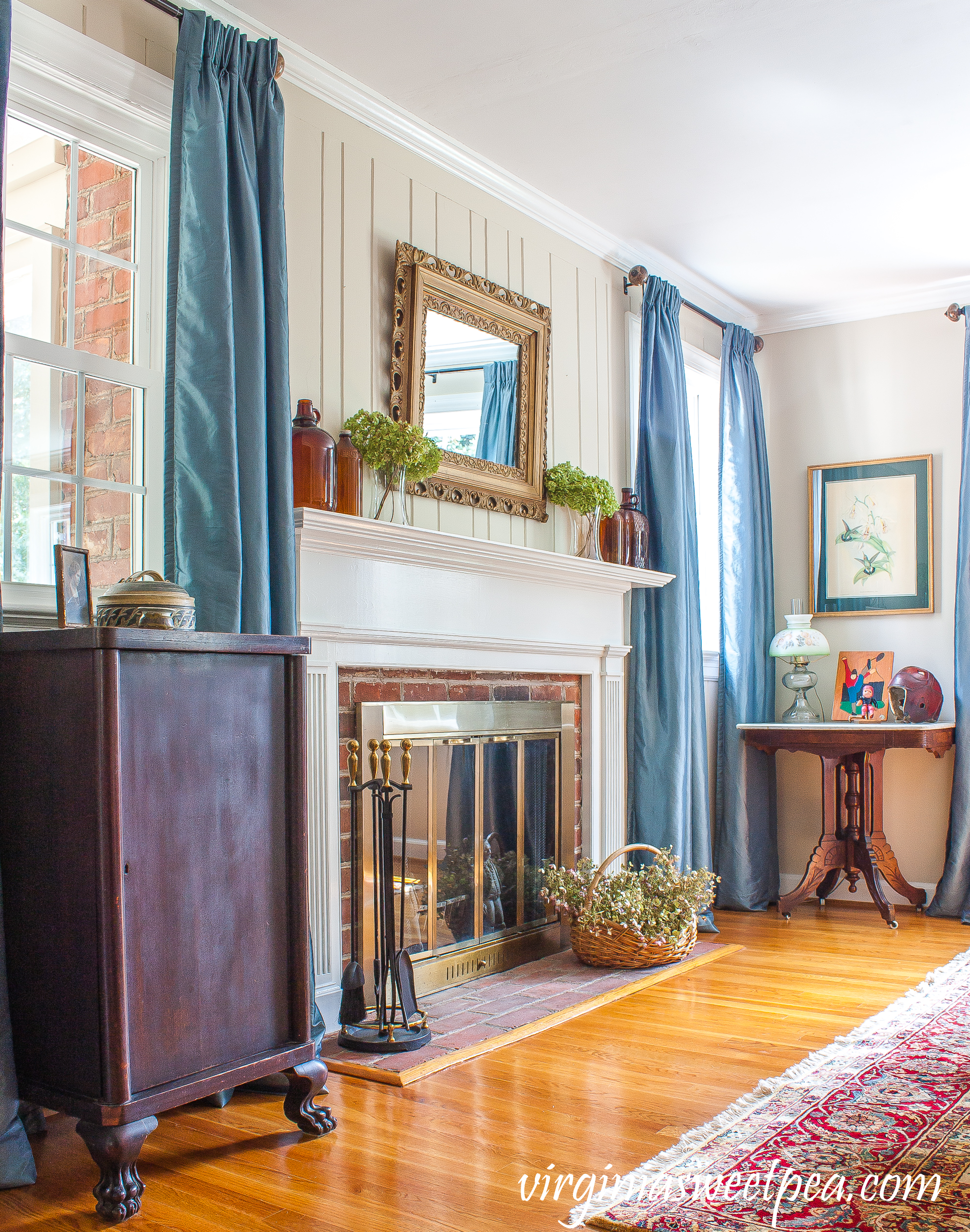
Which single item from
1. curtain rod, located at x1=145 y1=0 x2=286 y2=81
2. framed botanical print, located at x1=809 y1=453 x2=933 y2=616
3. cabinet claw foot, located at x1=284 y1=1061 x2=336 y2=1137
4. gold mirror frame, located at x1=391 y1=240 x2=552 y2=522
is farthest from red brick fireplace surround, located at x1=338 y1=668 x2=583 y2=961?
framed botanical print, located at x1=809 y1=453 x2=933 y2=616

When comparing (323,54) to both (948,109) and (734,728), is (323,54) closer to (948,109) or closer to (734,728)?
(948,109)

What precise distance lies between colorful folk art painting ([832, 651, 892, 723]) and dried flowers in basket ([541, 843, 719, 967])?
4.97 ft

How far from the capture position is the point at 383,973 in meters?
2.77

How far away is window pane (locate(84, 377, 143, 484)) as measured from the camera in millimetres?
2619

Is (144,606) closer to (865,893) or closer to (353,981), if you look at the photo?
(353,981)

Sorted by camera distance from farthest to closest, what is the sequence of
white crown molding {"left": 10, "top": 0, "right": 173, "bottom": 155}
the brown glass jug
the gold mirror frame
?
the brown glass jug → the gold mirror frame → white crown molding {"left": 10, "top": 0, "right": 173, "bottom": 155}

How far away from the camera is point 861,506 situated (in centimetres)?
521

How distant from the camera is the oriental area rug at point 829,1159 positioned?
1.85 metres

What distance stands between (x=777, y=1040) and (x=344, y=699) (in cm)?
142

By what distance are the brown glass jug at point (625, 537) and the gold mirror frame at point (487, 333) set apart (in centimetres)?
33

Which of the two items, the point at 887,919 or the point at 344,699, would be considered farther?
the point at 887,919

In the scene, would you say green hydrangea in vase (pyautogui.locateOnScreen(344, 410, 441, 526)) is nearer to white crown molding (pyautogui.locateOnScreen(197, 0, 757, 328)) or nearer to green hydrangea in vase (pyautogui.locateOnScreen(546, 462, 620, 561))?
green hydrangea in vase (pyautogui.locateOnScreen(546, 462, 620, 561))

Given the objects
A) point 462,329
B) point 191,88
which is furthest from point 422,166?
point 191,88

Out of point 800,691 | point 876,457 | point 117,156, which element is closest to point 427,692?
point 117,156
